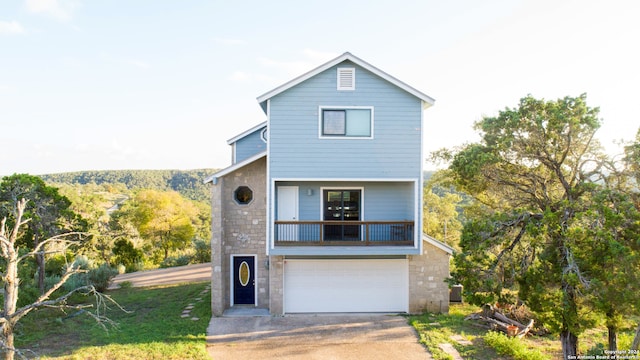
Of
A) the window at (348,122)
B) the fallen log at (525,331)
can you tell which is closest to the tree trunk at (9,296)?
the window at (348,122)

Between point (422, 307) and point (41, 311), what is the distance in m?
14.1

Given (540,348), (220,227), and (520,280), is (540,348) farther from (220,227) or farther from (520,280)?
(220,227)

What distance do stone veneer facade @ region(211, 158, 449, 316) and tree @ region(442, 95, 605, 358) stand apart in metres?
3.33

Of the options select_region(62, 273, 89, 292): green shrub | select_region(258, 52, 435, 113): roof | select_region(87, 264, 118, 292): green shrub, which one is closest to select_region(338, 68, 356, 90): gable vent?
select_region(258, 52, 435, 113): roof

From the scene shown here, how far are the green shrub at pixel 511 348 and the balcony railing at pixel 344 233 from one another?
3864 millimetres

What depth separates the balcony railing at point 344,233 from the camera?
13352 millimetres

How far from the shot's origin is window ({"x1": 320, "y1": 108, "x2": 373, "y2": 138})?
13312mm

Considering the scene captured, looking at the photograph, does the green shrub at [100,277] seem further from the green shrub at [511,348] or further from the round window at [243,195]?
the green shrub at [511,348]

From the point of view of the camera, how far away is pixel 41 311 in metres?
14.1

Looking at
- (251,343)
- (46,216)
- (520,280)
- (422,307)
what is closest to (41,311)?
(46,216)

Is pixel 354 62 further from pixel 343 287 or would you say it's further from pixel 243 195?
pixel 343 287

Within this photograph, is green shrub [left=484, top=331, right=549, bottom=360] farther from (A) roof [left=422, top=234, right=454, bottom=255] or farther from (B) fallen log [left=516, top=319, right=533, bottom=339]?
(A) roof [left=422, top=234, right=454, bottom=255]

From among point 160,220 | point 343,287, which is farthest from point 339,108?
point 160,220

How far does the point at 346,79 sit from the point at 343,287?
7547 mm
